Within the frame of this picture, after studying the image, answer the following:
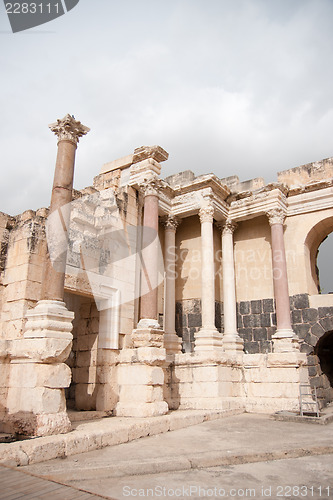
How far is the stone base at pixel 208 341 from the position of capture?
11609mm

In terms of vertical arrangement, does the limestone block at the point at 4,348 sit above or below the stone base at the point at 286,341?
below

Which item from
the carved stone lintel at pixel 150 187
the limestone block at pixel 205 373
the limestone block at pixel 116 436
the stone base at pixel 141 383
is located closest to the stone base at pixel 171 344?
the limestone block at pixel 205 373

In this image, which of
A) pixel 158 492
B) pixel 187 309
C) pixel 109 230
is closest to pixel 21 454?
pixel 158 492

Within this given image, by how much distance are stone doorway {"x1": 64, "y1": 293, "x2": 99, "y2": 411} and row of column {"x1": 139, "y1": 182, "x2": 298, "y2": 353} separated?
6.47 feet

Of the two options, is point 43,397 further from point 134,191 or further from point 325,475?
point 134,191

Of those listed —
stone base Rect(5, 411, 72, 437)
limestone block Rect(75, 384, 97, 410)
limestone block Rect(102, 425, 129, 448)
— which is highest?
limestone block Rect(75, 384, 97, 410)

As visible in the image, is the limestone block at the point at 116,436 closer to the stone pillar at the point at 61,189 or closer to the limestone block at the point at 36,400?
the limestone block at the point at 36,400

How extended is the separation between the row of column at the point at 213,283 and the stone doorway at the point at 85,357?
1.97 metres

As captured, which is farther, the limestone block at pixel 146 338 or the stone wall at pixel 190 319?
the stone wall at pixel 190 319

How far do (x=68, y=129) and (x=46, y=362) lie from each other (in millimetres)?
4693

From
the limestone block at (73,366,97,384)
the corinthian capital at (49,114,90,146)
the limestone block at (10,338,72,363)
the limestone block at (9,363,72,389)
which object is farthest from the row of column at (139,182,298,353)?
the limestone block at (9,363,72,389)

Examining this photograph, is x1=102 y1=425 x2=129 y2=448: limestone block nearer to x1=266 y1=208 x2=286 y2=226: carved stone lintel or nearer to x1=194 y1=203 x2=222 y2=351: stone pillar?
x1=194 y1=203 x2=222 y2=351: stone pillar

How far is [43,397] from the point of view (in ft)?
21.3

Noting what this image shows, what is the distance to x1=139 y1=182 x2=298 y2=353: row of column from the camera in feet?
38.5
